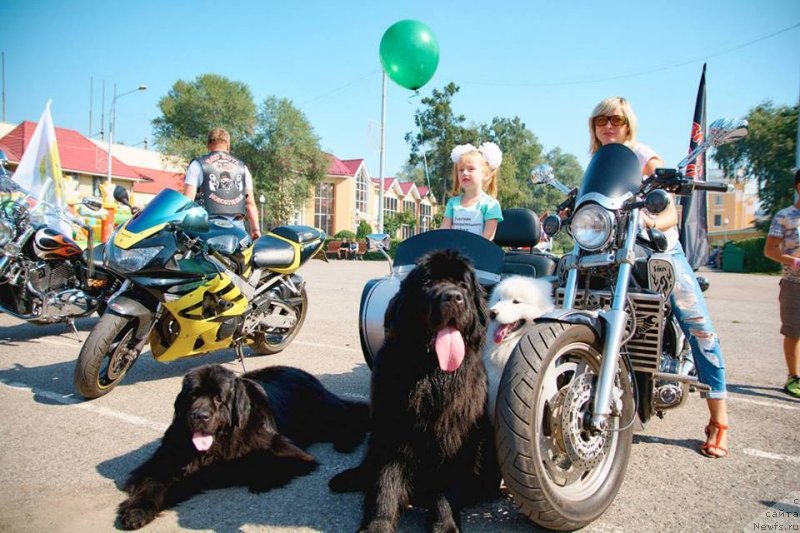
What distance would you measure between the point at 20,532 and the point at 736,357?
7.40 m

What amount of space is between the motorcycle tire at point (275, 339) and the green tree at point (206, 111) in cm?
4623

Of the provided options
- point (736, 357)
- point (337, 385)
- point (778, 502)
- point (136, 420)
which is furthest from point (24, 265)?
point (736, 357)

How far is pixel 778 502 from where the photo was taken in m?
2.84

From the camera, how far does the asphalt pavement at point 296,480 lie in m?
2.61

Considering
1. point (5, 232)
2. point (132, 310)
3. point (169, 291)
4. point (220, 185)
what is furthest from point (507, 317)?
point (5, 232)

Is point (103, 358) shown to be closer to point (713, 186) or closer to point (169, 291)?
point (169, 291)

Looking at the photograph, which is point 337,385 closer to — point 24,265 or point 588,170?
point 588,170

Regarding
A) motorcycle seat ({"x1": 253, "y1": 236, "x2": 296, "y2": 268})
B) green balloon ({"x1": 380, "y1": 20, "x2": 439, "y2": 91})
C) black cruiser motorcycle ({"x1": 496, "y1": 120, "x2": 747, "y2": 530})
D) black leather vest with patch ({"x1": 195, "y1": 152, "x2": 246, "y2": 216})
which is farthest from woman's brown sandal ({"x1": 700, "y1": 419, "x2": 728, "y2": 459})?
green balloon ({"x1": 380, "y1": 20, "x2": 439, "y2": 91})

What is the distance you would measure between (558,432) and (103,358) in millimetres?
3556

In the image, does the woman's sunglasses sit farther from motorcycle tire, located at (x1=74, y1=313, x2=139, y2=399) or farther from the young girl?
motorcycle tire, located at (x1=74, y1=313, x2=139, y2=399)

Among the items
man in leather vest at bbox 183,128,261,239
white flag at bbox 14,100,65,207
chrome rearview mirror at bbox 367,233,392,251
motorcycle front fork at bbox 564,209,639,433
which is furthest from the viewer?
white flag at bbox 14,100,65,207

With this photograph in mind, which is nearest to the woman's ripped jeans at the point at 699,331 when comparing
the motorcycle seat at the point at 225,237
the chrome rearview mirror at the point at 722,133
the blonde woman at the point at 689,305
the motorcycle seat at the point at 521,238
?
the blonde woman at the point at 689,305

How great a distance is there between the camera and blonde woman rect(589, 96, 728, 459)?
3.44 meters

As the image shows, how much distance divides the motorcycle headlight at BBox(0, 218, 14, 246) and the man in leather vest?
86.8 inches
